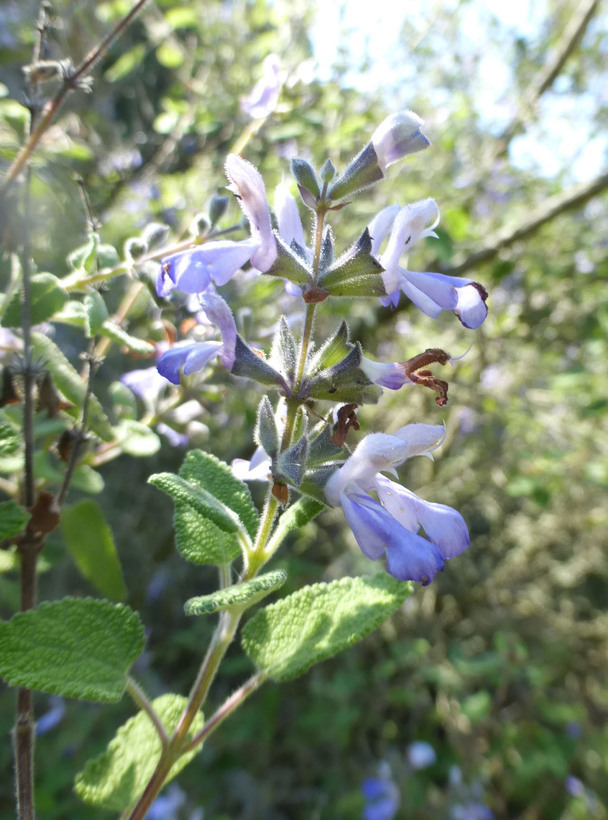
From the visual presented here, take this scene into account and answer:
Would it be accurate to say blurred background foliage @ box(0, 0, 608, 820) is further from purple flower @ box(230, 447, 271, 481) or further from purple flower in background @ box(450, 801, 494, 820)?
purple flower @ box(230, 447, 271, 481)

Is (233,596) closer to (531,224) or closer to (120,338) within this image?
(120,338)

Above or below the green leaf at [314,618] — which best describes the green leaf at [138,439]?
above

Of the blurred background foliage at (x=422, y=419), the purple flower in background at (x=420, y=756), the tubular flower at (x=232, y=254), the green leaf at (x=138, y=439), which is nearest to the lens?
the tubular flower at (x=232, y=254)

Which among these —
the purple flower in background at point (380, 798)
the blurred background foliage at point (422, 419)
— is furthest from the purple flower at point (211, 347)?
the purple flower in background at point (380, 798)

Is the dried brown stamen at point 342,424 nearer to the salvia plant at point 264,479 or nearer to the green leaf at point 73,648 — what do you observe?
the salvia plant at point 264,479

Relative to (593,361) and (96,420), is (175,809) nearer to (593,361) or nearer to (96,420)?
(96,420)

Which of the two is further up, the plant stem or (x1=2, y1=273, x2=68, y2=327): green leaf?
(x1=2, y1=273, x2=68, y2=327): green leaf

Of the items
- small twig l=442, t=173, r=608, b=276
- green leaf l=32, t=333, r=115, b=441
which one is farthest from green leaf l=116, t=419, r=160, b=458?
small twig l=442, t=173, r=608, b=276
